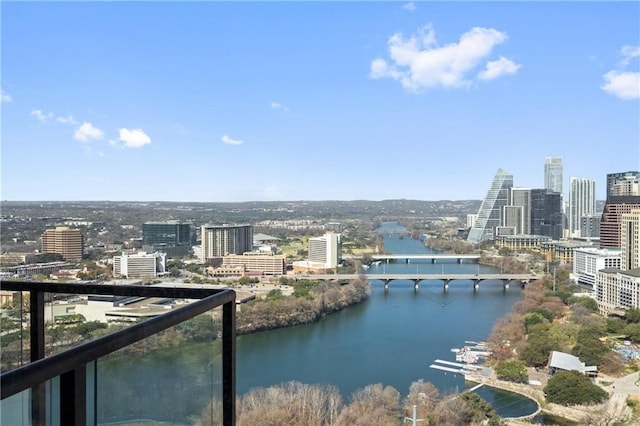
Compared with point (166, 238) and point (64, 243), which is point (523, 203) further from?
point (64, 243)

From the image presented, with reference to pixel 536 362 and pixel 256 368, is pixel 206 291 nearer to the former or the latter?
pixel 256 368

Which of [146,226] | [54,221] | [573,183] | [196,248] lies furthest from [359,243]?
[54,221]

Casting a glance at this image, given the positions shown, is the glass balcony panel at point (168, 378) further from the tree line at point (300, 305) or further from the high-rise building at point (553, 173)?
the high-rise building at point (553, 173)

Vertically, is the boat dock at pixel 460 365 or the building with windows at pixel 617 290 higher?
the building with windows at pixel 617 290

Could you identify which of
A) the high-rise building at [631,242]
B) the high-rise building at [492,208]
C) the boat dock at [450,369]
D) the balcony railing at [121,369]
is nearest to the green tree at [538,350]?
the boat dock at [450,369]

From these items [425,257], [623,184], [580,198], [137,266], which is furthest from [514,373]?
[580,198]

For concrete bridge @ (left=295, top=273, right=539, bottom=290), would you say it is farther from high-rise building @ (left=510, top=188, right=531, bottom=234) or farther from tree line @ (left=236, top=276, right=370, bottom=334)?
high-rise building @ (left=510, top=188, right=531, bottom=234)
